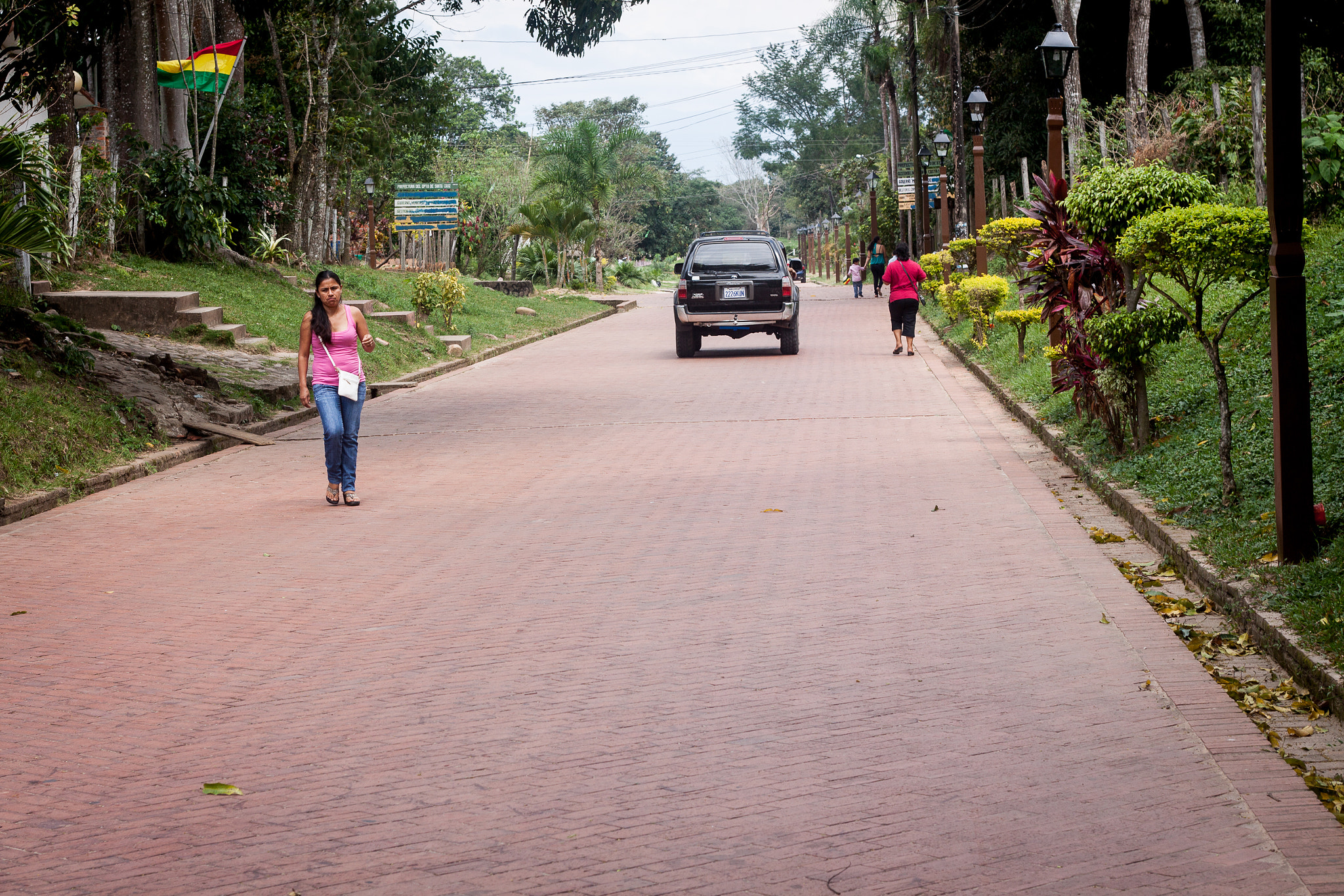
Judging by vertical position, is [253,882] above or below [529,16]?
below

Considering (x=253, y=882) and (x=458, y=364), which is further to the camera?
(x=458, y=364)

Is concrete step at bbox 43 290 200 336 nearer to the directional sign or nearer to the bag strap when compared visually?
the bag strap

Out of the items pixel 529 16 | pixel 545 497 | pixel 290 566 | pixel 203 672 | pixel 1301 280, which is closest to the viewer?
pixel 203 672

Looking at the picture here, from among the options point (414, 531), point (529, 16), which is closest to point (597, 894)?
point (414, 531)

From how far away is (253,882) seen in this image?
3809 millimetres

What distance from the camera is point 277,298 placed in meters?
22.9

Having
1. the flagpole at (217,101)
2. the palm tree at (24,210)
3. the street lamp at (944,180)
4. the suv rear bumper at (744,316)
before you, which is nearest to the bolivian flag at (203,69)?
the flagpole at (217,101)

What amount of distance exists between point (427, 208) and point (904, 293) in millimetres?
22253

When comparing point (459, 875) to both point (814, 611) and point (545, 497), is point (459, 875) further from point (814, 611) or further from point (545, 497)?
point (545, 497)

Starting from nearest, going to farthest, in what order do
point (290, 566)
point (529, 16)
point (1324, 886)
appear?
point (1324, 886) → point (290, 566) → point (529, 16)

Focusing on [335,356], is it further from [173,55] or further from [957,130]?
[957,130]

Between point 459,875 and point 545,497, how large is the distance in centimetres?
663

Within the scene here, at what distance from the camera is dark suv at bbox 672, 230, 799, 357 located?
22.7 metres

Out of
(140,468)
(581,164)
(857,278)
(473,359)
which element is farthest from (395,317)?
(581,164)
